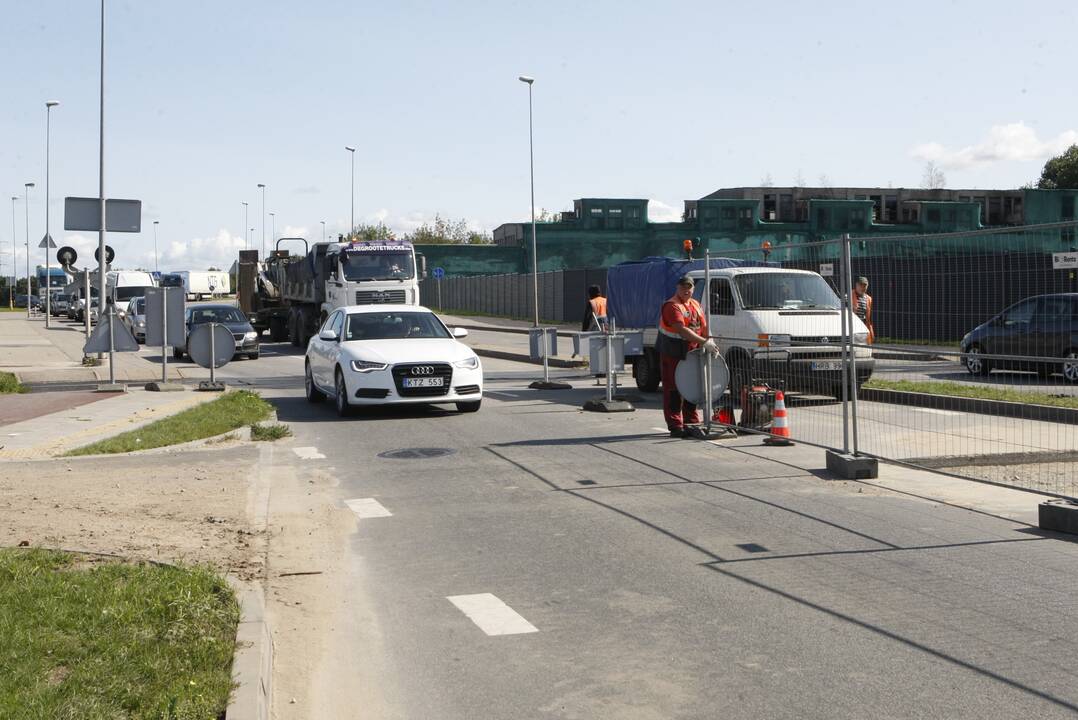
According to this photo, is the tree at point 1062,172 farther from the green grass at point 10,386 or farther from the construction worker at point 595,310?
the green grass at point 10,386

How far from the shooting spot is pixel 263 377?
85.8 feet

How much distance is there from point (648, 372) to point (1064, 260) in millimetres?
11752

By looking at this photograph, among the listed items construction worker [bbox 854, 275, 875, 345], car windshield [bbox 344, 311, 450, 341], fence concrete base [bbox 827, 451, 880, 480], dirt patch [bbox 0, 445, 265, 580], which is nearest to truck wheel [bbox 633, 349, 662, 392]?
car windshield [bbox 344, 311, 450, 341]

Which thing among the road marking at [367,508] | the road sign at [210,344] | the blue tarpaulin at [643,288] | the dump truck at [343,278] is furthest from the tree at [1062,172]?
the road marking at [367,508]

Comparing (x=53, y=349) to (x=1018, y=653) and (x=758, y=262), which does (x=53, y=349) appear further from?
(x=1018, y=653)

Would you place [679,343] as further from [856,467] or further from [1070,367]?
[1070,367]

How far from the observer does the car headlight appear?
1630cm

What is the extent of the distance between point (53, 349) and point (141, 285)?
20481 millimetres

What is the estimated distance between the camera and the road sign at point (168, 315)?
1958cm

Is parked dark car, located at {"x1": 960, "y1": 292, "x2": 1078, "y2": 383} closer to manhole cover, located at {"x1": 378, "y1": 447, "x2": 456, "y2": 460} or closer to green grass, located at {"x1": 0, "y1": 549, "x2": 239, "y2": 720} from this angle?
manhole cover, located at {"x1": 378, "y1": 447, "x2": 456, "y2": 460}

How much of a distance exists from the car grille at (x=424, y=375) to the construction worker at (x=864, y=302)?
6155 millimetres

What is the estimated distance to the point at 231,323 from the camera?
111 ft

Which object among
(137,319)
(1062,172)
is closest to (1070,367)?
(137,319)

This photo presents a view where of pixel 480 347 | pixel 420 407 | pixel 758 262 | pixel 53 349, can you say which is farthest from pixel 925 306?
pixel 53 349
